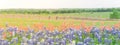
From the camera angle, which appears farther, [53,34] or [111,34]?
[111,34]

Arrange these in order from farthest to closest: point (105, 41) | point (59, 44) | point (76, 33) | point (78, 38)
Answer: point (76, 33)
point (78, 38)
point (105, 41)
point (59, 44)

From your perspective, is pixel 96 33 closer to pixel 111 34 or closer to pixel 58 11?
pixel 111 34

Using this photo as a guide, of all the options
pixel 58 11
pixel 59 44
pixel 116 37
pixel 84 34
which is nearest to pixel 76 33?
pixel 84 34

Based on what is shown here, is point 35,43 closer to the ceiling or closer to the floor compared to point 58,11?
closer to the ceiling

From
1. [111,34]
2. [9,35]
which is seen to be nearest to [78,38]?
[111,34]

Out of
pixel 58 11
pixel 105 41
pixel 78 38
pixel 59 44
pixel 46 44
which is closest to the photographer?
pixel 46 44

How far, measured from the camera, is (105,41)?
9.20 m

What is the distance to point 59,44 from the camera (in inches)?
306

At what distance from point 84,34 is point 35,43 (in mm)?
3693

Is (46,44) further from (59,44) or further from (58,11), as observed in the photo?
(58,11)

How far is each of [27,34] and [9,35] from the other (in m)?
0.60

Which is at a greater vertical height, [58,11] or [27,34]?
[27,34]

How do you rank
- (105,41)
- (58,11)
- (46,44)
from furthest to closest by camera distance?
(58,11)
(105,41)
(46,44)

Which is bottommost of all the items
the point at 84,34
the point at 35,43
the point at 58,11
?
the point at 58,11
